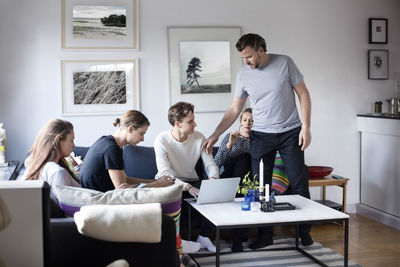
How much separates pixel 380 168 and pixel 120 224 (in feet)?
12.3

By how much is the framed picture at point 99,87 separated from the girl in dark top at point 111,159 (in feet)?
5.18

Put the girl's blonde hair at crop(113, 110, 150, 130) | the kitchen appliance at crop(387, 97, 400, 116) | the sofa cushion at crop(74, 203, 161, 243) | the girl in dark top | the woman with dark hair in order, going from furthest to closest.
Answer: the kitchen appliance at crop(387, 97, 400, 116)
the girl's blonde hair at crop(113, 110, 150, 130)
the girl in dark top
the woman with dark hair
the sofa cushion at crop(74, 203, 161, 243)

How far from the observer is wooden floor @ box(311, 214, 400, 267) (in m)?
4.05

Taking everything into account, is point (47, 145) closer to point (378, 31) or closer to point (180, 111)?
point (180, 111)

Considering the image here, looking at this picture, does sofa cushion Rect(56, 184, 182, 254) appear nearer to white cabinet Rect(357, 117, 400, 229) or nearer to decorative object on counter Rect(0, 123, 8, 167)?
decorative object on counter Rect(0, 123, 8, 167)

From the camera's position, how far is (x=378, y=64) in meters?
5.71

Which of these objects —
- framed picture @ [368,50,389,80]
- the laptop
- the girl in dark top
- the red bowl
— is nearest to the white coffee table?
the laptop

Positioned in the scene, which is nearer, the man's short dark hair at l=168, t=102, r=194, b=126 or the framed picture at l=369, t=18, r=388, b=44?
the man's short dark hair at l=168, t=102, r=194, b=126

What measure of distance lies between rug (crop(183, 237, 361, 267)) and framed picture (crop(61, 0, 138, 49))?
204cm

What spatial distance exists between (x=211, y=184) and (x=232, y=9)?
7.51 feet

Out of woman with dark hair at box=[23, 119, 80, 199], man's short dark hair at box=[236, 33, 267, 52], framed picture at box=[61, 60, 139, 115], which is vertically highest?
A: man's short dark hair at box=[236, 33, 267, 52]

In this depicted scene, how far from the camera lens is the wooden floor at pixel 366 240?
405cm

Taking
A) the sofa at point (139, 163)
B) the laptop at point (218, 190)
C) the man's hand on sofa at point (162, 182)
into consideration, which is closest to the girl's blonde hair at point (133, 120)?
the man's hand on sofa at point (162, 182)

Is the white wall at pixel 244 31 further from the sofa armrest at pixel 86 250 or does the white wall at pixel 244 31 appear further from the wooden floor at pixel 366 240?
the sofa armrest at pixel 86 250
